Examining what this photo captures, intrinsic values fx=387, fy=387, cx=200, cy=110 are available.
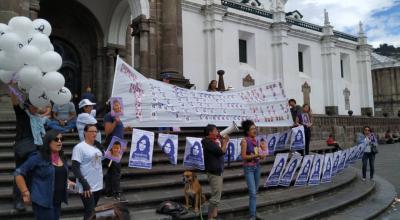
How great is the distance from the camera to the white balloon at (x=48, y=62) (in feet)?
15.9

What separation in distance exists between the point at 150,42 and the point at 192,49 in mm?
8435

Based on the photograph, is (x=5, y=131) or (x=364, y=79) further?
(x=364, y=79)

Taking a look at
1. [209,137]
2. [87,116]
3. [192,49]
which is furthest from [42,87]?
[192,49]

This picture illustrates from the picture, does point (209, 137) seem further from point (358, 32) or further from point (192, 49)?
point (358, 32)

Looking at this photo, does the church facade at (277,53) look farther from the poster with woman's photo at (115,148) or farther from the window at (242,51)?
the poster with woman's photo at (115,148)

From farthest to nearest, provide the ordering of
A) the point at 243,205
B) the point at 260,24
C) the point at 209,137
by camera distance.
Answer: the point at 260,24 < the point at 243,205 < the point at 209,137

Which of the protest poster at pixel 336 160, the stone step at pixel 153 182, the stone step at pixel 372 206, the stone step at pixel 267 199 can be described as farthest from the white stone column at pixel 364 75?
the stone step at pixel 153 182

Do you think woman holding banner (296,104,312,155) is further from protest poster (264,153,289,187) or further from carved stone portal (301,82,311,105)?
carved stone portal (301,82,311,105)

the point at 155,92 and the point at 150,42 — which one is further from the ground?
the point at 150,42

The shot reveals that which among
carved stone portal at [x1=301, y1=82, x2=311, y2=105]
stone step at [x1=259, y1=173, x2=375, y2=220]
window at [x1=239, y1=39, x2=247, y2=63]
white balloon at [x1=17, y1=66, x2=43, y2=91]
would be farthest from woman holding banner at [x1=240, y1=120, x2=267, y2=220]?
carved stone portal at [x1=301, y1=82, x2=311, y2=105]

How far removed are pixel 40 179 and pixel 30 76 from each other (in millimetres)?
1339

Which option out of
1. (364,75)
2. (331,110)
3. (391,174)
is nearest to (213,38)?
(331,110)

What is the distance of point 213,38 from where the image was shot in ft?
74.7

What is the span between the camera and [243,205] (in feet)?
23.7
